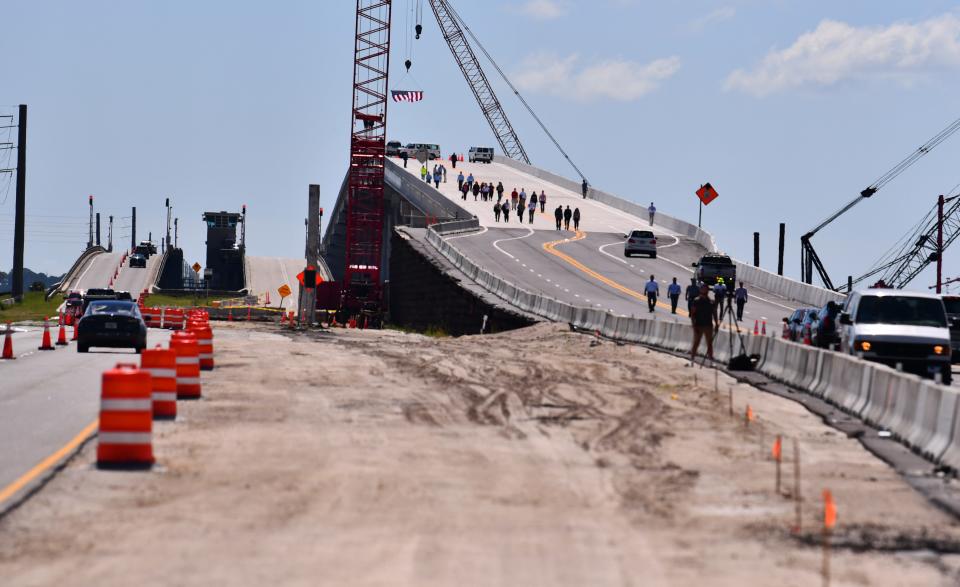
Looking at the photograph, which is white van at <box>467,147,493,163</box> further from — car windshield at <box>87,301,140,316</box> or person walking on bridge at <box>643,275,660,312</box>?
car windshield at <box>87,301,140,316</box>

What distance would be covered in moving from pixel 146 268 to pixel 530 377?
111331 millimetres

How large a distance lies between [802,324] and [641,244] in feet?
126

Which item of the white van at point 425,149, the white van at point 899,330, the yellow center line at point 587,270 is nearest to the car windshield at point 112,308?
the white van at point 899,330

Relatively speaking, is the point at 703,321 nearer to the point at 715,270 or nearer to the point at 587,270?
the point at 715,270

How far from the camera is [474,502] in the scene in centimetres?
1242

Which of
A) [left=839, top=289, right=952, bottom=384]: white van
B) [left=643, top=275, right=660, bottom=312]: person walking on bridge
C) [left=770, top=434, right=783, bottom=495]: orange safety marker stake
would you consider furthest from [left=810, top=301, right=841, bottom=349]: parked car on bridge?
[left=643, top=275, right=660, bottom=312]: person walking on bridge

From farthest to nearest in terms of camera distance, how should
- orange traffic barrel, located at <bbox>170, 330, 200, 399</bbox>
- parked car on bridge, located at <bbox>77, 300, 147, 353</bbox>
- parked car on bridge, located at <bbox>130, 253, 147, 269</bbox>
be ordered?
parked car on bridge, located at <bbox>130, 253, 147, 269</bbox> < parked car on bridge, located at <bbox>77, 300, 147, 353</bbox> < orange traffic barrel, located at <bbox>170, 330, 200, 399</bbox>

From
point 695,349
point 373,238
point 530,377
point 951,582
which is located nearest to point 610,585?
point 951,582

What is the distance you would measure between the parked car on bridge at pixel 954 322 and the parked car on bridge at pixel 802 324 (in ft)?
10.2

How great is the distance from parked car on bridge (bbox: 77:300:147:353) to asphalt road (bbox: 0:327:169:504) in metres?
0.33

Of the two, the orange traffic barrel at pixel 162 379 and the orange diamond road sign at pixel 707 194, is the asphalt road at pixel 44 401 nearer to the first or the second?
the orange traffic barrel at pixel 162 379

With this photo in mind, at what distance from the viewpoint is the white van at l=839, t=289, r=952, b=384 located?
85.0 ft

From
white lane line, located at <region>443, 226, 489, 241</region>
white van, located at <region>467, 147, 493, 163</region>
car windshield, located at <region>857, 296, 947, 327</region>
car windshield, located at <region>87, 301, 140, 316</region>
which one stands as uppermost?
white van, located at <region>467, 147, 493, 163</region>

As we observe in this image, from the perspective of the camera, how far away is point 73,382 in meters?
24.8
